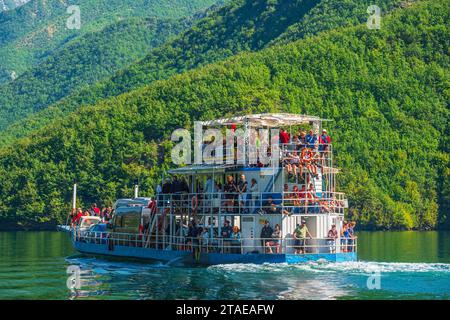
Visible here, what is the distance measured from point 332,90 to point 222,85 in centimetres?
1899

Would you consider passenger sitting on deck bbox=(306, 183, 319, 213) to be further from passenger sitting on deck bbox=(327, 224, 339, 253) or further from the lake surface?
the lake surface

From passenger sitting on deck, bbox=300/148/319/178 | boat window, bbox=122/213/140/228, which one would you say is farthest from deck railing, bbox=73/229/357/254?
passenger sitting on deck, bbox=300/148/319/178

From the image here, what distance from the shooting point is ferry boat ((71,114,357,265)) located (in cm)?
5056

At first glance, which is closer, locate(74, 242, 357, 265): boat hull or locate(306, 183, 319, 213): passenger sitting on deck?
locate(74, 242, 357, 265): boat hull

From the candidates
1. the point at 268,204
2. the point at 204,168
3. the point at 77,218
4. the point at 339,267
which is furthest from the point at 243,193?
the point at 77,218

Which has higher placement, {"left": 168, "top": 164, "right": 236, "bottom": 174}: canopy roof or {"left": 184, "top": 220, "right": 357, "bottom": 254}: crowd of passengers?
{"left": 168, "top": 164, "right": 236, "bottom": 174}: canopy roof

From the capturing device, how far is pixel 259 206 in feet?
168

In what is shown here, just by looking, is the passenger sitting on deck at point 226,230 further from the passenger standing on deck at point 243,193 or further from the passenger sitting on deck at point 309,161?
the passenger sitting on deck at point 309,161

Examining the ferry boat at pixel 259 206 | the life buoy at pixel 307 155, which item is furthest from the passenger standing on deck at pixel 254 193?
the life buoy at pixel 307 155

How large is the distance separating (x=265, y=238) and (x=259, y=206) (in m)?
2.03

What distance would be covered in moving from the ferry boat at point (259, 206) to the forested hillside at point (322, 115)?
80135 mm

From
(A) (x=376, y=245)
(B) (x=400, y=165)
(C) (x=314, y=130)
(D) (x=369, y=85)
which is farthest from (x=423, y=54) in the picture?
(C) (x=314, y=130)

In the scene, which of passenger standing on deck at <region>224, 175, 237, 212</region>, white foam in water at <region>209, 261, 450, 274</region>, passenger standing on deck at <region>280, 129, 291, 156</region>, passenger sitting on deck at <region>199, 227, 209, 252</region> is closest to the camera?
white foam in water at <region>209, 261, 450, 274</region>

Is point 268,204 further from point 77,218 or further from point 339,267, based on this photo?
point 77,218
